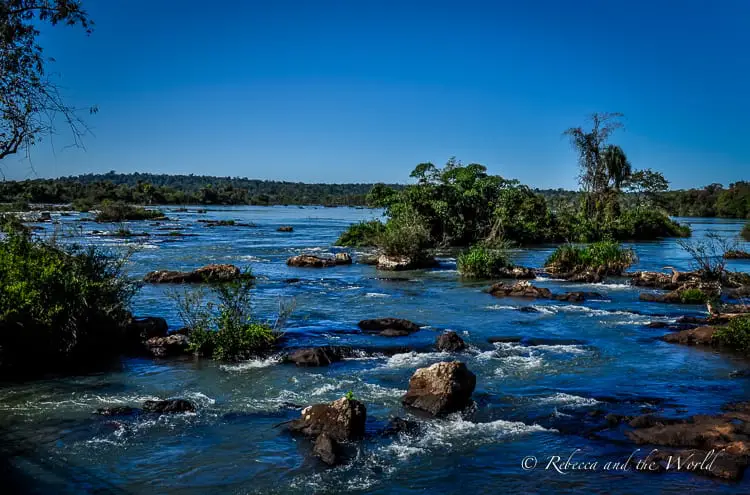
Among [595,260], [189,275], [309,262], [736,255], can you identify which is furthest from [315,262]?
[736,255]

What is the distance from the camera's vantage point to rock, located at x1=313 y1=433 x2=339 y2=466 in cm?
847

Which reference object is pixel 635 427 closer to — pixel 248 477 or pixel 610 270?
pixel 248 477

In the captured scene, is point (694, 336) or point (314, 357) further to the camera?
point (694, 336)

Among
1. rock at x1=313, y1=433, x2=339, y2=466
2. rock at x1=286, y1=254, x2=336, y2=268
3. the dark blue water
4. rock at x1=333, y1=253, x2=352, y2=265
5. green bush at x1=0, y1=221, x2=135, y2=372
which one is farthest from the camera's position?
rock at x1=333, y1=253, x2=352, y2=265

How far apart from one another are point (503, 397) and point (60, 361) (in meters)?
8.96

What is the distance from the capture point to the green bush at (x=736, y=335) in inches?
571

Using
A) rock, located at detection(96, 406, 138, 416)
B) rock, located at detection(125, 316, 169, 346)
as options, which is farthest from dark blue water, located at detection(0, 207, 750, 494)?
rock, located at detection(125, 316, 169, 346)

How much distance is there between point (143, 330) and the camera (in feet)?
49.6

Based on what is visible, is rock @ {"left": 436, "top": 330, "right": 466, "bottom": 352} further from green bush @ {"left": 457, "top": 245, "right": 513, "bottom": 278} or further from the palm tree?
the palm tree

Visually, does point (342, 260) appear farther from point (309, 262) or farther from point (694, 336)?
point (694, 336)

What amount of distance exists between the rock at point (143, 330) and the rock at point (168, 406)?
4.51 metres

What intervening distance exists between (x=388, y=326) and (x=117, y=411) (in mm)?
8239

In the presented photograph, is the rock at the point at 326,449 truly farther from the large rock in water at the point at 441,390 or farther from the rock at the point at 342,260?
the rock at the point at 342,260

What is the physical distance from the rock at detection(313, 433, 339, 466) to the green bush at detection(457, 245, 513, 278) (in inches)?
798
